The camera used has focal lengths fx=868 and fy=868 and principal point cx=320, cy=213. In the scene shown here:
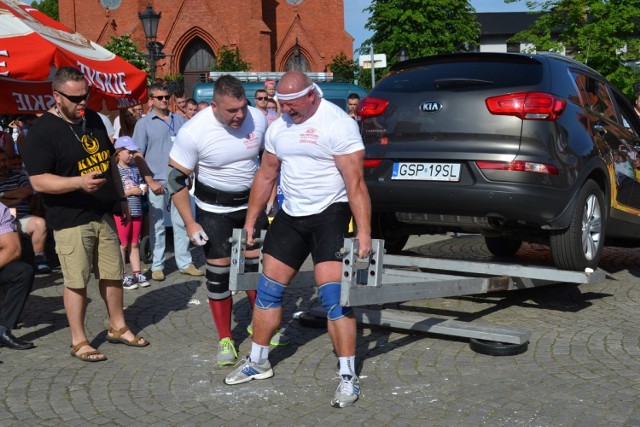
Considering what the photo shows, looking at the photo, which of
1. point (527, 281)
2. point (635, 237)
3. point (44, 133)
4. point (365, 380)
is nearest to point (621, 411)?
point (365, 380)

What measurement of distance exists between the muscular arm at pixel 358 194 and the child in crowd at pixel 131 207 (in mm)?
4356

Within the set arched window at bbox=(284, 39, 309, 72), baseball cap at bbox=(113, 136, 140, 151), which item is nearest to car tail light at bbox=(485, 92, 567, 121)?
baseball cap at bbox=(113, 136, 140, 151)

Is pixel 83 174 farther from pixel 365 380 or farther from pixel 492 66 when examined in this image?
pixel 492 66

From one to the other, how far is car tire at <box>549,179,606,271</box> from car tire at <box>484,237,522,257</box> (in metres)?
2.74

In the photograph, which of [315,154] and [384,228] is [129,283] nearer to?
[384,228]

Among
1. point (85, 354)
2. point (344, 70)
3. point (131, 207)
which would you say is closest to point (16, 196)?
point (131, 207)

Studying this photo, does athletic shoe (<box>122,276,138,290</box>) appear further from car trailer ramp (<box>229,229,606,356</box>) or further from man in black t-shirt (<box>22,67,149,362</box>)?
car trailer ramp (<box>229,229,606,356</box>)

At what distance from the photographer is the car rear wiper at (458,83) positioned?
266 inches

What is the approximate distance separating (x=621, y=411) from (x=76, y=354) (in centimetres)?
367

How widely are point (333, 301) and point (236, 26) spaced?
5015cm

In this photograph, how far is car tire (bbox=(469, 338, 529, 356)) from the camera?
5930mm

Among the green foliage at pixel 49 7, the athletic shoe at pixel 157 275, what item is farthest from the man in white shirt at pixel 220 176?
the green foliage at pixel 49 7

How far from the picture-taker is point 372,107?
7.29 meters

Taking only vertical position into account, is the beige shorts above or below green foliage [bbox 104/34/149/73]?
below
